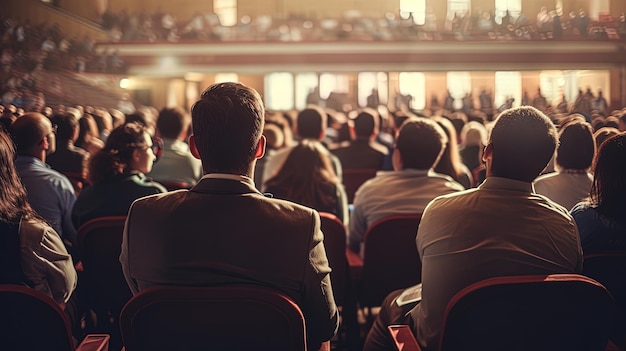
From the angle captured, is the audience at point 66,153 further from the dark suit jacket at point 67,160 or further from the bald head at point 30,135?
the bald head at point 30,135

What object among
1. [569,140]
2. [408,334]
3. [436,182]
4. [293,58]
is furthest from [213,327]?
[293,58]

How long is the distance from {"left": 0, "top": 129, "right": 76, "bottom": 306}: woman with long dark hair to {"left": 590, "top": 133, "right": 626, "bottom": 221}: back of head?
5.92ft

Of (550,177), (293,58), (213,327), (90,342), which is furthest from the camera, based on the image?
(293,58)

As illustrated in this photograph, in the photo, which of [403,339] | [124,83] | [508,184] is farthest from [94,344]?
[124,83]

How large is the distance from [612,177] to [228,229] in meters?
1.39

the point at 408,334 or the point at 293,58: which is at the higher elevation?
the point at 293,58

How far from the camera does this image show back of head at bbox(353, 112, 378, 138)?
614 centimetres

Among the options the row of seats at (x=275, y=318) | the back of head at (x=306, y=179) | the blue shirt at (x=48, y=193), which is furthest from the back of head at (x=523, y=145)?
the blue shirt at (x=48, y=193)

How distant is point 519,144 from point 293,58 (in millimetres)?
20347

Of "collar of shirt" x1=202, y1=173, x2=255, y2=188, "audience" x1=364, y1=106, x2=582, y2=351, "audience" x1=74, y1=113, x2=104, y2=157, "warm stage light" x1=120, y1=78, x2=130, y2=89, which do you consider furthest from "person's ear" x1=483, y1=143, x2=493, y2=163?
"warm stage light" x1=120, y1=78, x2=130, y2=89

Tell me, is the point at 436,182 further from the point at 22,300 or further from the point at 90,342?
the point at 22,300

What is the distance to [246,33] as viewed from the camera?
75.4 feet

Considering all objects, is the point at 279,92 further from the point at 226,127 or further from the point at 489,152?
the point at 226,127

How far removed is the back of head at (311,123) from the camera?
557 centimetres
